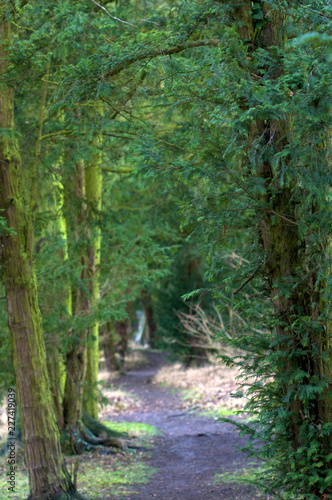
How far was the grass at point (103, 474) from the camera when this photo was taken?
641 cm

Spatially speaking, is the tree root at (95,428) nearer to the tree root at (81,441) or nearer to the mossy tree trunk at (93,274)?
the tree root at (81,441)

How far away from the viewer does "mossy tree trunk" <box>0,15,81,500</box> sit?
5207 mm

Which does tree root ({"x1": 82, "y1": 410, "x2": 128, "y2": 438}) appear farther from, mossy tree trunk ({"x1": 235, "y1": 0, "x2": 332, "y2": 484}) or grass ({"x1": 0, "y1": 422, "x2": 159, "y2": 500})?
mossy tree trunk ({"x1": 235, "y1": 0, "x2": 332, "y2": 484})

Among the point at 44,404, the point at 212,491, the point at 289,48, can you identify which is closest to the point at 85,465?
the point at 212,491

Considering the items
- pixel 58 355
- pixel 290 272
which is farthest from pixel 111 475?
pixel 290 272

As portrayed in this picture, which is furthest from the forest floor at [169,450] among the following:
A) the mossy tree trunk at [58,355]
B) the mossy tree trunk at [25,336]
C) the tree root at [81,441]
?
the mossy tree trunk at [58,355]

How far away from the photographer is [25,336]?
5332 mm

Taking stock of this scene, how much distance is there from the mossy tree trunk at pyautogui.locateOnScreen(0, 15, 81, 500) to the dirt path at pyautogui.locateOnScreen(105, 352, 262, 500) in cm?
152

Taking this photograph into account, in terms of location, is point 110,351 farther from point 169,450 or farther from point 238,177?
point 238,177

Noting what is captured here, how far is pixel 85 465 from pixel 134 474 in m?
0.84

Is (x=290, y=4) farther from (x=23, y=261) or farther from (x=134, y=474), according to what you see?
(x=134, y=474)

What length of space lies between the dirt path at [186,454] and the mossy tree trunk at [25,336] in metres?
1.52

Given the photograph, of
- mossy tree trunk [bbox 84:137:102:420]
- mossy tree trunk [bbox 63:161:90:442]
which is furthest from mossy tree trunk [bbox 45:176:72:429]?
mossy tree trunk [bbox 84:137:102:420]

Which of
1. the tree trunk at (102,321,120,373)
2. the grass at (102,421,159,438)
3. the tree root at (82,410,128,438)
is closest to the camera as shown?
the tree root at (82,410,128,438)
